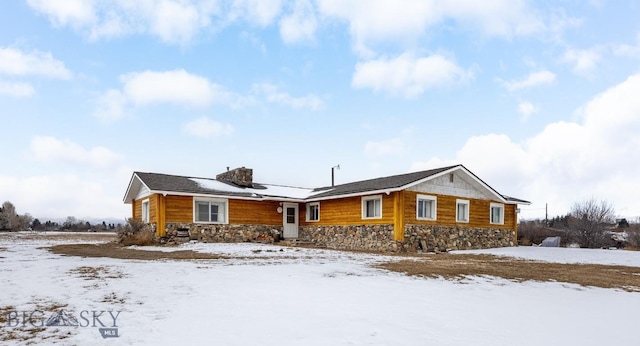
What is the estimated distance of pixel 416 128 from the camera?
A: 24.1m

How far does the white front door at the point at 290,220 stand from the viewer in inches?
1053

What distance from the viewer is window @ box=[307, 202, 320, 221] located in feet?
85.5

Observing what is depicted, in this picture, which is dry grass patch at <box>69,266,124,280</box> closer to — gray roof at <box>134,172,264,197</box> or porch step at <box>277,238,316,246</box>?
gray roof at <box>134,172,264,197</box>

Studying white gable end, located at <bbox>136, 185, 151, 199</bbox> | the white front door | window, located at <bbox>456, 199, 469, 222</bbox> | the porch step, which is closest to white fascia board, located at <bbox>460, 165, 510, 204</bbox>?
window, located at <bbox>456, 199, 469, 222</bbox>

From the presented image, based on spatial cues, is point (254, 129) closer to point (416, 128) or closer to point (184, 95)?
point (184, 95)

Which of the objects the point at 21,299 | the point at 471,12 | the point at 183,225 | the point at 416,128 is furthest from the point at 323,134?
the point at 21,299

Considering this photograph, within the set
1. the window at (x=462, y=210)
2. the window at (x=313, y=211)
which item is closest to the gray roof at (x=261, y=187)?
the window at (x=313, y=211)

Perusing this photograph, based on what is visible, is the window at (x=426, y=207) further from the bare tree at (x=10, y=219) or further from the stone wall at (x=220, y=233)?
the bare tree at (x=10, y=219)

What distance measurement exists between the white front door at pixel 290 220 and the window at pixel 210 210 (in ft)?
13.0

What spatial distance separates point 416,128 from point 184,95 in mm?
13140

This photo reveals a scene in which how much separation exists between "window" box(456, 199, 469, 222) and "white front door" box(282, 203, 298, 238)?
1003 centimetres

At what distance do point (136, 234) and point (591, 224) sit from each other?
3062 cm

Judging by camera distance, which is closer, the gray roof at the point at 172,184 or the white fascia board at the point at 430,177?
the white fascia board at the point at 430,177

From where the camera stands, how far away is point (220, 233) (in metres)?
24.1
